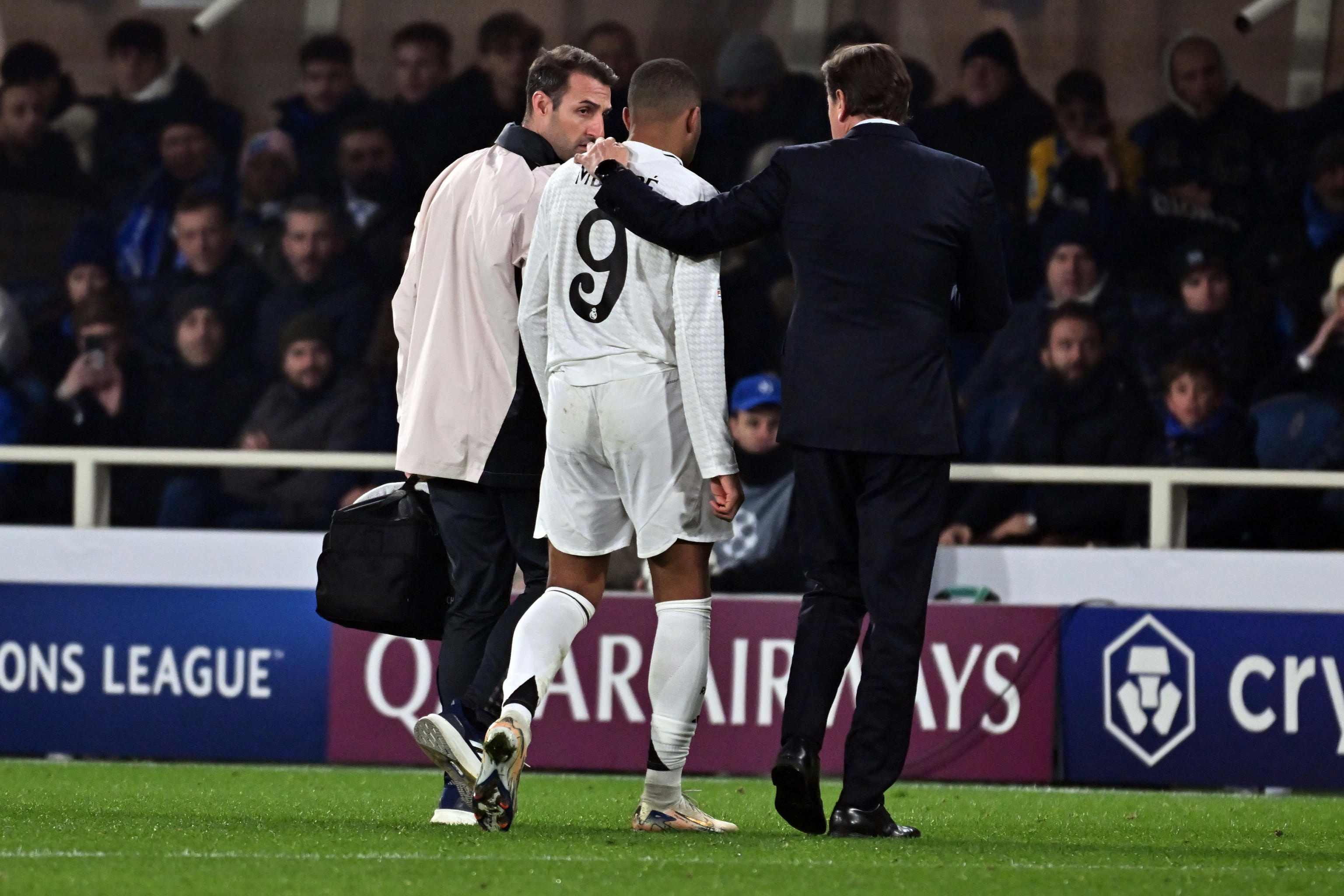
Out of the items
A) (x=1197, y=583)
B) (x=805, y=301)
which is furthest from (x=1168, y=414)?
(x=805, y=301)

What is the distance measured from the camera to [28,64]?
34.4 ft

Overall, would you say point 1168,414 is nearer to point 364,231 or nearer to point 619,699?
point 619,699

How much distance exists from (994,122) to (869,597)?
524 cm

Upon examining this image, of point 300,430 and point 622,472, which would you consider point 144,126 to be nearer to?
point 300,430

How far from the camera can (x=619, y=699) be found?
7.18 meters

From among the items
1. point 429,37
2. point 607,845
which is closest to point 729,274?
point 429,37

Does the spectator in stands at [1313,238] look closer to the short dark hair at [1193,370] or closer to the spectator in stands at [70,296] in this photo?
the short dark hair at [1193,370]

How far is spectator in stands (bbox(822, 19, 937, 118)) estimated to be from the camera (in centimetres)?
962

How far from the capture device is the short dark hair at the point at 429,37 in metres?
10.2

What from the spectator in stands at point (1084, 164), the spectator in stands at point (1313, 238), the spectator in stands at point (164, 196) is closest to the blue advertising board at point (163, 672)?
the spectator in stands at point (164, 196)

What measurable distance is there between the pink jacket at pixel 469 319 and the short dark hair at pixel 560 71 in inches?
7.0

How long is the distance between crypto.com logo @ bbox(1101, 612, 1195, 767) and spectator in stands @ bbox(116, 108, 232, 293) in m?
5.19

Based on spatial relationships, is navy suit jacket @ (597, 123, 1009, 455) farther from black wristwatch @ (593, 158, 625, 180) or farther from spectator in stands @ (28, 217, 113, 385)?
spectator in stands @ (28, 217, 113, 385)

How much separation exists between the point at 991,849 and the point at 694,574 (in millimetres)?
896
